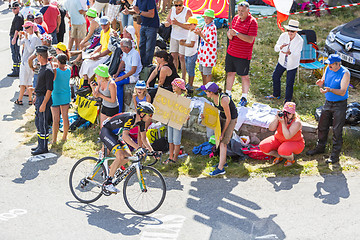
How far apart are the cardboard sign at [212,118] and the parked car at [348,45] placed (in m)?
4.01

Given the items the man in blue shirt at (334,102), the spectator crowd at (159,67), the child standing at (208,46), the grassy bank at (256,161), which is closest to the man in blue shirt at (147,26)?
the spectator crowd at (159,67)

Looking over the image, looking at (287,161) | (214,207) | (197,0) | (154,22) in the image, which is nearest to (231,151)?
(287,161)

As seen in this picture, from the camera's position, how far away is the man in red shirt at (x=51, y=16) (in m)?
14.0

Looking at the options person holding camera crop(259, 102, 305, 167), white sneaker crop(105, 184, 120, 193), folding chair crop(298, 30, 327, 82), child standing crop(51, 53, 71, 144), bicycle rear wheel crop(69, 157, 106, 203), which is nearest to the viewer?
white sneaker crop(105, 184, 120, 193)

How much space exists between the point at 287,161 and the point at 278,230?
2.20 metres

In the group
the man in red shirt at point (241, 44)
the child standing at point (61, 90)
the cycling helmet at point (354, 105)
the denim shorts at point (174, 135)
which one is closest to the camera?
the denim shorts at point (174, 135)

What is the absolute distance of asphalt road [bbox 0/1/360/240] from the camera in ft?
23.4

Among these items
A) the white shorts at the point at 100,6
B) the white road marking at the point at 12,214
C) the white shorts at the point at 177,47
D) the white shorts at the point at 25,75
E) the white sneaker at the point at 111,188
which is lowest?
the white road marking at the point at 12,214

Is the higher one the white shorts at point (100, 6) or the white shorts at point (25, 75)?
the white shorts at point (100, 6)

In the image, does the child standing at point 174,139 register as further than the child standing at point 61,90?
No

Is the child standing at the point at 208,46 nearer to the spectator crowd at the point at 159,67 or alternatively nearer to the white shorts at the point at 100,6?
the spectator crowd at the point at 159,67

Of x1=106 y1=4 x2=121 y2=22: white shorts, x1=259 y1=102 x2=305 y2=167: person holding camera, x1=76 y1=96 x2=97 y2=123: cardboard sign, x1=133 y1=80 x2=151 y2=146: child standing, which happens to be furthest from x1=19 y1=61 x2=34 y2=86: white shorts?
x1=259 y1=102 x2=305 y2=167: person holding camera

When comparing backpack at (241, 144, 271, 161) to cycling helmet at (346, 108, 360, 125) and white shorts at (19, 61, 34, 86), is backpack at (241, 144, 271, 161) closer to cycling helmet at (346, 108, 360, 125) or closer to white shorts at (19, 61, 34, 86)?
cycling helmet at (346, 108, 360, 125)

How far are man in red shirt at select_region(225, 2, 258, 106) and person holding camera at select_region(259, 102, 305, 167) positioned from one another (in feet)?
4.82
